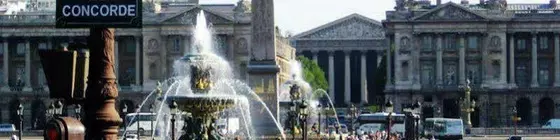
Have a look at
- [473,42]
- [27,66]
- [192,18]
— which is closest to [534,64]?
[473,42]

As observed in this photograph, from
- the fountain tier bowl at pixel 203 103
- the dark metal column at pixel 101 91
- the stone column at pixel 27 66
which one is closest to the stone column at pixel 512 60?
the stone column at pixel 27 66

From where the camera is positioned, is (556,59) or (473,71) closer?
(556,59)

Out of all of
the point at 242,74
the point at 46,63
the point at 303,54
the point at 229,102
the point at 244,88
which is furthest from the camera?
the point at 303,54

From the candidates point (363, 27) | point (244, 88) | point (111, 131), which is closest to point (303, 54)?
point (363, 27)

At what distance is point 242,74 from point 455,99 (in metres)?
18.3

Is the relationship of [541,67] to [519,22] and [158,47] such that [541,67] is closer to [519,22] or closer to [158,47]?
[519,22]

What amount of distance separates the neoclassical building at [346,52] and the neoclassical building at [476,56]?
1520 inches

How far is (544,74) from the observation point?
421 ft

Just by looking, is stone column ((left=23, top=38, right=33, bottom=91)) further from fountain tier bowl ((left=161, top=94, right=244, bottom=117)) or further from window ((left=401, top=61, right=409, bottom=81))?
fountain tier bowl ((left=161, top=94, right=244, bottom=117))

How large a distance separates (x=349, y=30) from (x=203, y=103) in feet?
461

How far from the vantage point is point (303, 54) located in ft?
565

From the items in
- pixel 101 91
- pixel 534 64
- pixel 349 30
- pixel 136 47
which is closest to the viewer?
pixel 101 91

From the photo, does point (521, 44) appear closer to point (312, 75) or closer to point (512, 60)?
point (512, 60)

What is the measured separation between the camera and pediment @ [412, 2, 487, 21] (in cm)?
12800
